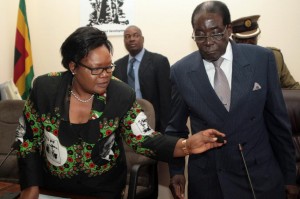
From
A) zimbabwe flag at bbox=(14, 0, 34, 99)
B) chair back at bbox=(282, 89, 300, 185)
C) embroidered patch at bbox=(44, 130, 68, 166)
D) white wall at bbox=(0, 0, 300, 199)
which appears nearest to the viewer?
embroidered patch at bbox=(44, 130, 68, 166)

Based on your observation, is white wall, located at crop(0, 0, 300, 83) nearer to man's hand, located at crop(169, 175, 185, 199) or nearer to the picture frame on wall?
the picture frame on wall

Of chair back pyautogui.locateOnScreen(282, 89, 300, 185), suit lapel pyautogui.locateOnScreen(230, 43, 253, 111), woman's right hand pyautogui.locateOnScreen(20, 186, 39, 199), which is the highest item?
suit lapel pyautogui.locateOnScreen(230, 43, 253, 111)

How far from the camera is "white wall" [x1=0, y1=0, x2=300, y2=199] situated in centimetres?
369

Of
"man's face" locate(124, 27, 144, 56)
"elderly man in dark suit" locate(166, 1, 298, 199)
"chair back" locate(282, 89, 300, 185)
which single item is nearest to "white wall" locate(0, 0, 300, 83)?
"man's face" locate(124, 27, 144, 56)

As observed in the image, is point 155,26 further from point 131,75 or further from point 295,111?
point 295,111

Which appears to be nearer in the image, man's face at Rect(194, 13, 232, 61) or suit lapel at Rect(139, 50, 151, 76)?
man's face at Rect(194, 13, 232, 61)

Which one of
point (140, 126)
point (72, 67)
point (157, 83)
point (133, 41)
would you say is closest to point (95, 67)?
point (72, 67)

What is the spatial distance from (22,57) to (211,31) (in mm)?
3135

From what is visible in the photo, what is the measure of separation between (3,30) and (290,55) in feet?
10.2

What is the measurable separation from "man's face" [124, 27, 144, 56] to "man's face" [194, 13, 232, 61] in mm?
2045

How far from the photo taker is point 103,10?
4039 millimetres

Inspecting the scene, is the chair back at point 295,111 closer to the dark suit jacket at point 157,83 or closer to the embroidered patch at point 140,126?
the dark suit jacket at point 157,83

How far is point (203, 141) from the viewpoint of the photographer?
1379 mm

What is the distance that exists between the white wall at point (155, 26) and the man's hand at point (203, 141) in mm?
2195
